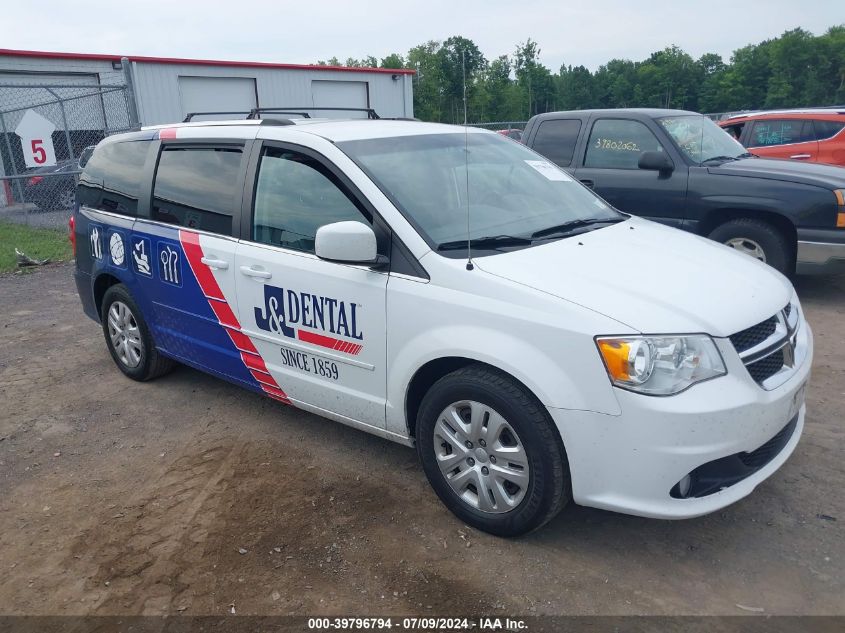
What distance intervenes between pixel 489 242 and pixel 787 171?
4711 millimetres

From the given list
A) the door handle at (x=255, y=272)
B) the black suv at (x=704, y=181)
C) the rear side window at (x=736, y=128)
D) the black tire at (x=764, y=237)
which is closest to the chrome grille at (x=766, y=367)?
the door handle at (x=255, y=272)

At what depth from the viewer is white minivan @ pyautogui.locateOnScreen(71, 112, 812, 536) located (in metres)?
2.67

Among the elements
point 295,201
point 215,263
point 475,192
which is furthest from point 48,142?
point 475,192

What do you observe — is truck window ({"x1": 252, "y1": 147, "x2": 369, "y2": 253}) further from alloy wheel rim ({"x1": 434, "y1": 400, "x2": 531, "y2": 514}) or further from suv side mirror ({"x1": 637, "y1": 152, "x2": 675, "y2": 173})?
suv side mirror ({"x1": 637, "y1": 152, "x2": 675, "y2": 173})

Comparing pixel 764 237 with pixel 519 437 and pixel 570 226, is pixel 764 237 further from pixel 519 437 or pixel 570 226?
pixel 519 437

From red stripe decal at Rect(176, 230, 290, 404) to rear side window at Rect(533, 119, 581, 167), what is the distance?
4.73 m

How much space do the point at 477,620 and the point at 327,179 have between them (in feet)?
7.12

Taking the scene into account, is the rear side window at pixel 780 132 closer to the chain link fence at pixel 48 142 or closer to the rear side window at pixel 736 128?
the rear side window at pixel 736 128

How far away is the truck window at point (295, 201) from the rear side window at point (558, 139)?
4.61 meters

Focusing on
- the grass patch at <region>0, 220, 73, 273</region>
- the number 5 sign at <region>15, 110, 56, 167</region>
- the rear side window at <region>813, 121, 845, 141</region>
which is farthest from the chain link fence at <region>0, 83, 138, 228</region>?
the rear side window at <region>813, 121, 845, 141</region>

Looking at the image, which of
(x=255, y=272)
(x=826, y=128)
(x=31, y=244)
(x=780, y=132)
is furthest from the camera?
(x=31, y=244)

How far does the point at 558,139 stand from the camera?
7816 millimetres

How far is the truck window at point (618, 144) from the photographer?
7.23 metres

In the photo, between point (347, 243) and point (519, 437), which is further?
point (347, 243)
